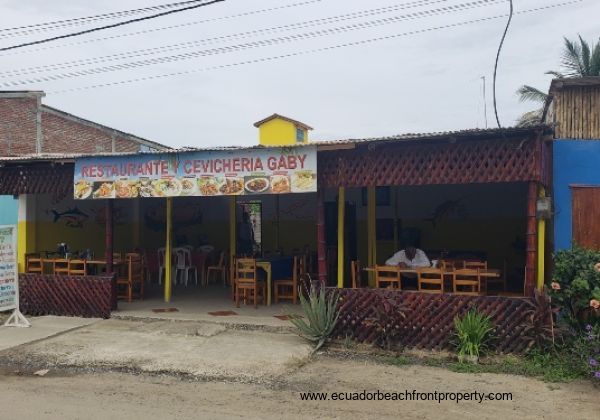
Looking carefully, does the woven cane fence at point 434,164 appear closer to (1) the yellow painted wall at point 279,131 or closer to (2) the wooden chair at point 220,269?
(2) the wooden chair at point 220,269

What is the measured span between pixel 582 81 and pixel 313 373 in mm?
5427

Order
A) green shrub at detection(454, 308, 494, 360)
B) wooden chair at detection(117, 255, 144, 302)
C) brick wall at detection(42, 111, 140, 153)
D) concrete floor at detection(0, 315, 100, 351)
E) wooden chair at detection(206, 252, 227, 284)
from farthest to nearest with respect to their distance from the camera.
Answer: brick wall at detection(42, 111, 140, 153) → wooden chair at detection(206, 252, 227, 284) → wooden chair at detection(117, 255, 144, 302) → concrete floor at detection(0, 315, 100, 351) → green shrub at detection(454, 308, 494, 360)

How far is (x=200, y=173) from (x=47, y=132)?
1386cm

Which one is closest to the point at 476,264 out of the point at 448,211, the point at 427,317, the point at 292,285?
the point at 427,317

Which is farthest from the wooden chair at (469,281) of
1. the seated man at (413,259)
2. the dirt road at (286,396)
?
the dirt road at (286,396)

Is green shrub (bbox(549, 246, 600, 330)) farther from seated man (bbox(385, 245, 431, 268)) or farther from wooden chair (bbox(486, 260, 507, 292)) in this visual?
wooden chair (bbox(486, 260, 507, 292))

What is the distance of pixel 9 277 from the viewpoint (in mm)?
9461

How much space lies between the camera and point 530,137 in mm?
7012

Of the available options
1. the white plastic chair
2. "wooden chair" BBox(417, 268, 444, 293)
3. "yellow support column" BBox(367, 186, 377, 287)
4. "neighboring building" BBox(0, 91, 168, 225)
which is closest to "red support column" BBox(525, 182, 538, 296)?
"wooden chair" BBox(417, 268, 444, 293)

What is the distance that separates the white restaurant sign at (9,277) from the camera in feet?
30.7

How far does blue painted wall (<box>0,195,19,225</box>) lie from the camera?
38.8 feet

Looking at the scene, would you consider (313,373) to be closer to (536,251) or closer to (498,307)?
(498,307)

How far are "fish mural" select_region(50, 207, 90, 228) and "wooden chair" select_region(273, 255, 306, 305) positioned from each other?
20.2ft

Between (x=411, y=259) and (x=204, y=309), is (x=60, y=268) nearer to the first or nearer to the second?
(x=204, y=309)
